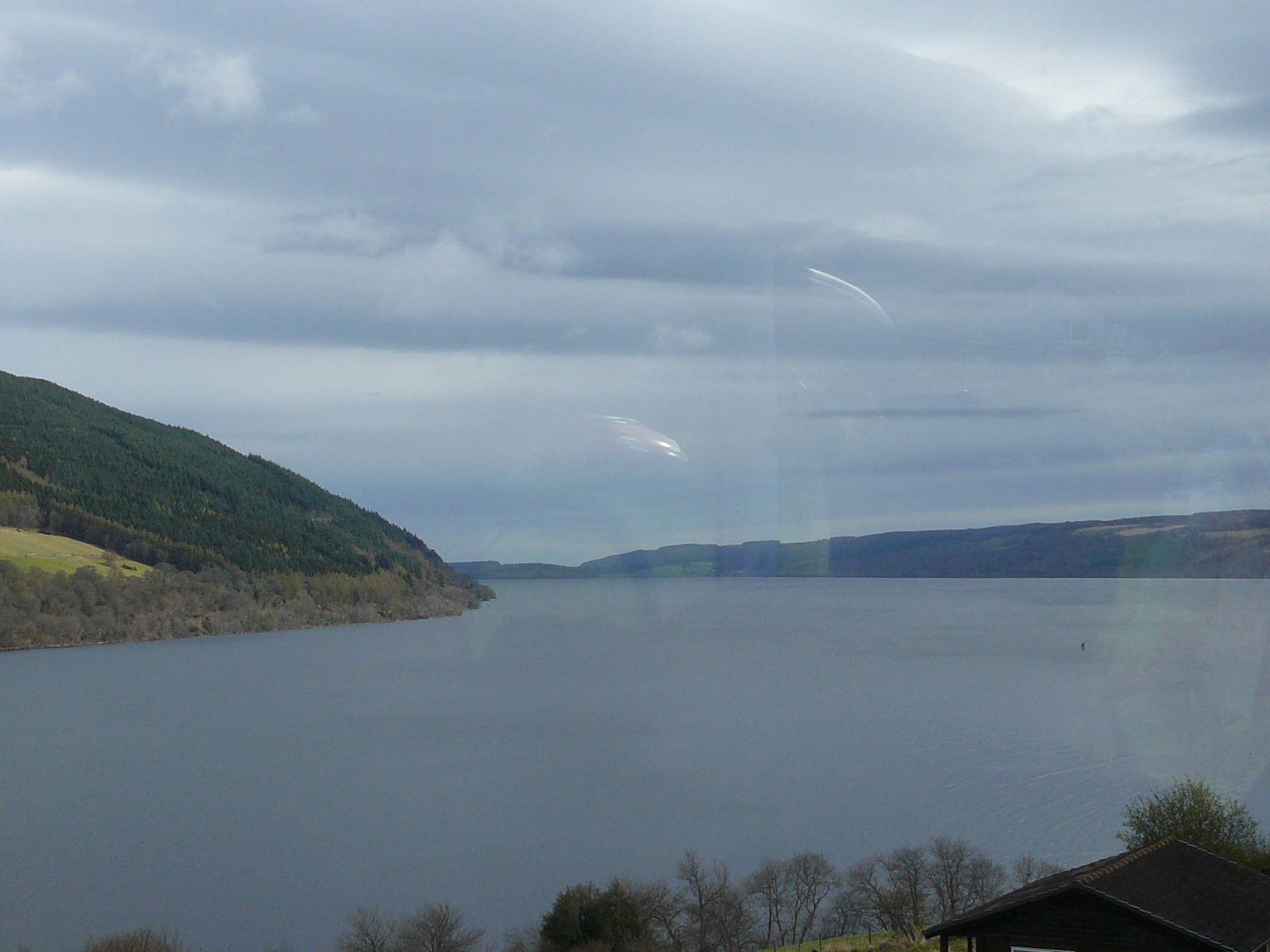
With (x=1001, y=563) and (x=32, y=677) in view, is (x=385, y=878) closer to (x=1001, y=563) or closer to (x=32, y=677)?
(x=32, y=677)

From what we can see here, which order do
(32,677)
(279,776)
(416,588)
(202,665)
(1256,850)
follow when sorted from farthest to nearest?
(416,588), (202,665), (32,677), (279,776), (1256,850)

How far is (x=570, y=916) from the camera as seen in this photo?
79.2ft

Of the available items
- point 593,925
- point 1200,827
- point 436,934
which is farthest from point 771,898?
point 1200,827

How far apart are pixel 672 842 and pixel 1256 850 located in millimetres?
17981

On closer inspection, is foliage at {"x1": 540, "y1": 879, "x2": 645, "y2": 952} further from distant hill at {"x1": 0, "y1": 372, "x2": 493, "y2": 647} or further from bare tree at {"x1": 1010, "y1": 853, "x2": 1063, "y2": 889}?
distant hill at {"x1": 0, "y1": 372, "x2": 493, "y2": 647}

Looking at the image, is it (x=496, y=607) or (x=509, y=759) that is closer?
(x=509, y=759)

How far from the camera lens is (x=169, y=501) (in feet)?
534

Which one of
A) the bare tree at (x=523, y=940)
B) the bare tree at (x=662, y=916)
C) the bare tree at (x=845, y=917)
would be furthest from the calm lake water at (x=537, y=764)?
the bare tree at (x=845, y=917)

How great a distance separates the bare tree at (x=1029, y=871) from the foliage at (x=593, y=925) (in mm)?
11426

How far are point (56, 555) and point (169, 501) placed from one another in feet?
109

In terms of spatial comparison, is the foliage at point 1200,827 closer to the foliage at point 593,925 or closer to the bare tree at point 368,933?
the foliage at point 593,925

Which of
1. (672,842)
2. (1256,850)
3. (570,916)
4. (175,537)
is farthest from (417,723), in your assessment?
(175,537)

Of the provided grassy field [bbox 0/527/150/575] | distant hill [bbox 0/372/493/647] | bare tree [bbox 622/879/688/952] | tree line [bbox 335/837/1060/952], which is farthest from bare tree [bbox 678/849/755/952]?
grassy field [bbox 0/527/150/575]

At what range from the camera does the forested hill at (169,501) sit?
478 feet
